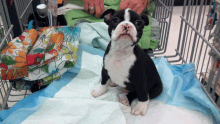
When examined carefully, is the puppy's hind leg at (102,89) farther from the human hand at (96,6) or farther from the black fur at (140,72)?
the human hand at (96,6)

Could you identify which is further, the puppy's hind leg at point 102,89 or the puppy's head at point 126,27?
the puppy's hind leg at point 102,89

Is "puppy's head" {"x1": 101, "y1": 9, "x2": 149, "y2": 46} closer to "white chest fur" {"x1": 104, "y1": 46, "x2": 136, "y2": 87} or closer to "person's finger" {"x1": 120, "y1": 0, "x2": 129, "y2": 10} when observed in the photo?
"white chest fur" {"x1": 104, "y1": 46, "x2": 136, "y2": 87}

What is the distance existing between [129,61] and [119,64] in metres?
0.04

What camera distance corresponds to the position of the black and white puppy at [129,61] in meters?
0.76

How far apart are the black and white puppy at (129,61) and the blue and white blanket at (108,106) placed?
2.0 inches

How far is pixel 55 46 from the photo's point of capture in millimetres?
1173

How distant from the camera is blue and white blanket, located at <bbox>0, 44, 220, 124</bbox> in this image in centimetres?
91

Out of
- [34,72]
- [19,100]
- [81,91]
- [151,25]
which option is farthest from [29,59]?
[151,25]

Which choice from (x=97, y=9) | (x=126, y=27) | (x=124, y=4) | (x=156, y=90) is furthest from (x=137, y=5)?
(x=126, y=27)

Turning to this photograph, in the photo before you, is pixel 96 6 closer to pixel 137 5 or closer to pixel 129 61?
pixel 137 5

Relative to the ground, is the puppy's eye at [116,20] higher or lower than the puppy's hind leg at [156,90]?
higher

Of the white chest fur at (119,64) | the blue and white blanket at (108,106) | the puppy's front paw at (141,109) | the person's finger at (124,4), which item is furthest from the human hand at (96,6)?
the puppy's front paw at (141,109)

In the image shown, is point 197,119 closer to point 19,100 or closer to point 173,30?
point 19,100

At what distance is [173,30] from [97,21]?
110 centimetres
